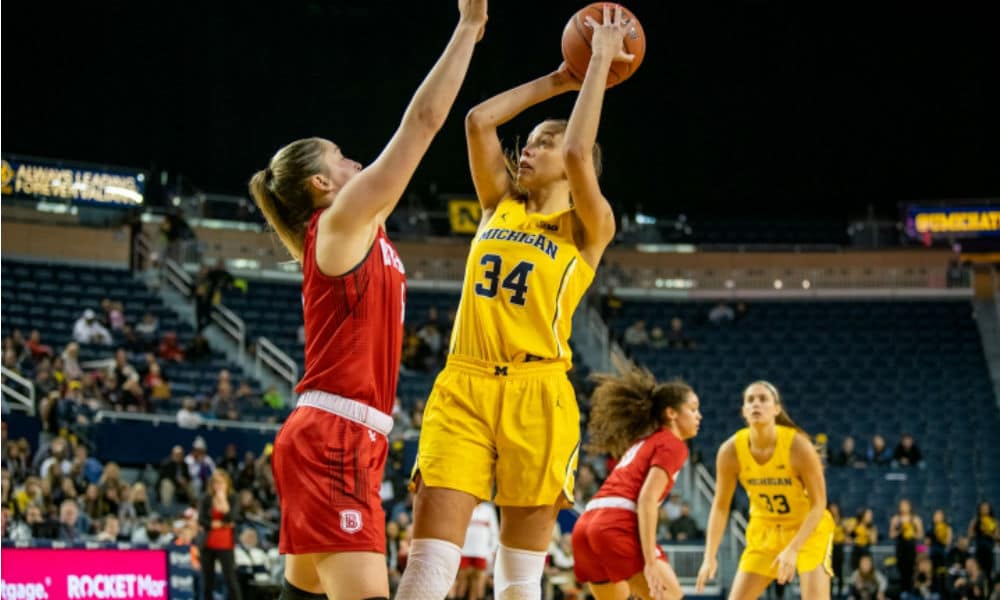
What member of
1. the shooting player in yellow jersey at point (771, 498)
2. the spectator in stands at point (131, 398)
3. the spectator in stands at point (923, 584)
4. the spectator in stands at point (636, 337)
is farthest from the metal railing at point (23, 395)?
the spectator in stands at point (636, 337)

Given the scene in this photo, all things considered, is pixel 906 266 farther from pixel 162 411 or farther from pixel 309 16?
pixel 162 411

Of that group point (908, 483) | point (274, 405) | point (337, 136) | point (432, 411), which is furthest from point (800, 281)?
point (432, 411)

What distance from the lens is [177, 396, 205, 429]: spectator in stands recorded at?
17266 mm

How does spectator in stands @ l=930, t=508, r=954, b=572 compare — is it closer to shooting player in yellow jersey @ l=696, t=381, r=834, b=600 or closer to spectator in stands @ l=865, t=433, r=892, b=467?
spectator in stands @ l=865, t=433, r=892, b=467

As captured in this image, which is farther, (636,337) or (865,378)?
(636,337)

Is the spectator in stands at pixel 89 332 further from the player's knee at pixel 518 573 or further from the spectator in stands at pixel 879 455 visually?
the player's knee at pixel 518 573

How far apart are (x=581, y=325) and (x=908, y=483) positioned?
7.91m

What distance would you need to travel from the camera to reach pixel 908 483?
21.7 meters

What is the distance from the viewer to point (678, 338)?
1057 inches

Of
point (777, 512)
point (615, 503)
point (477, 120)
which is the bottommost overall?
point (777, 512)

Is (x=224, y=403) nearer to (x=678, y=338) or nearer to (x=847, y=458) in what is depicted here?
(x=847, y=458)

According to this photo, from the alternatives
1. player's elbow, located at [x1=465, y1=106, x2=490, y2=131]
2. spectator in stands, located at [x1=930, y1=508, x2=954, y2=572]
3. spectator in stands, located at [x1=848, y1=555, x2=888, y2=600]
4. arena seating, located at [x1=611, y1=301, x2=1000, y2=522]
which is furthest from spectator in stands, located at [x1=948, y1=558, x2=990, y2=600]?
player's elbow, located at [x1=465, y1=106, x2=490, y2=131]

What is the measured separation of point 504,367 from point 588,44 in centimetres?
141

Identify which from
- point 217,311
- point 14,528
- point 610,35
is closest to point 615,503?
point 610,35
